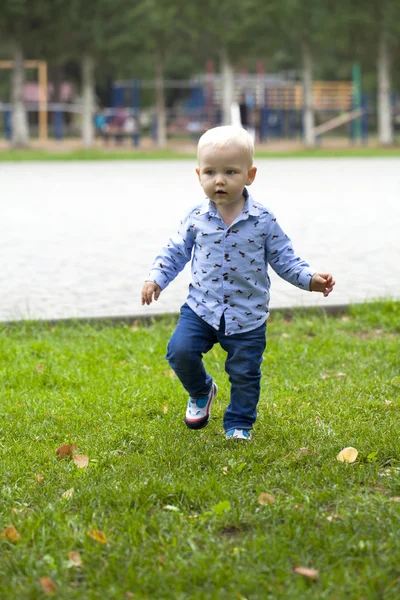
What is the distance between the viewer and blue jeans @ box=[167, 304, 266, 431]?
14.0 feet

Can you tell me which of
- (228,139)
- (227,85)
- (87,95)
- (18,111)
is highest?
(227,85)

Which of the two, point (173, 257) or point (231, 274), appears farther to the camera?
point (173, 257)

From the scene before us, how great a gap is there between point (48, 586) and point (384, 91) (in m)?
36.4

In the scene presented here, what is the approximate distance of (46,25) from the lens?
32812mm

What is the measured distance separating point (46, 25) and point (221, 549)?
31.6m

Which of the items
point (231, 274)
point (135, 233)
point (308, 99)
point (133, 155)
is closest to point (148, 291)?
point (231, 274)

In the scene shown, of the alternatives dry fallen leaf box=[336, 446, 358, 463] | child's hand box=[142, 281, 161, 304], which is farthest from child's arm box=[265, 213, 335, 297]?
dry fallen leaf box=[336, 446, 358, 463]

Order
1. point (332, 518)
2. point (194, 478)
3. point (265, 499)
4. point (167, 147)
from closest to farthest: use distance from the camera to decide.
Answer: point (332, 518) < point (265, 499) < point (194, 478) < point (167, 147)

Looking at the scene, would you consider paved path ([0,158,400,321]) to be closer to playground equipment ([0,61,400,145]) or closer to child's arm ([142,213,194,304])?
child's arm ([142,213,194,304])

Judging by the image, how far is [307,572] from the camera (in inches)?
117

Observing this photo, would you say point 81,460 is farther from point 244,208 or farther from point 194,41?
point 194,41

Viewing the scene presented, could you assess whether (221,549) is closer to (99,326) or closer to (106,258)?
(99,326)

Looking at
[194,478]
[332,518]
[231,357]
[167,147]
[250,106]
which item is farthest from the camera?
[250,106]

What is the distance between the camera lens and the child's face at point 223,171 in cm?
405
